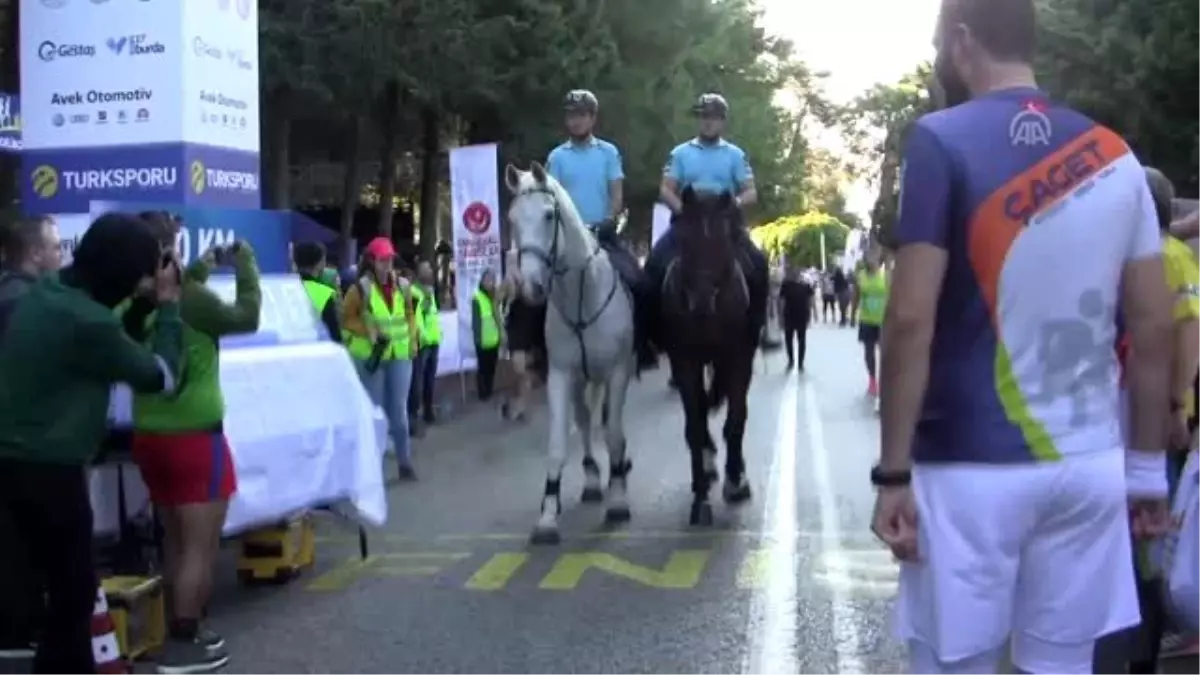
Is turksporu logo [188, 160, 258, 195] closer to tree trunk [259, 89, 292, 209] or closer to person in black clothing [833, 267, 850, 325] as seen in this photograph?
tree trunk [259, 89, 292, 209]

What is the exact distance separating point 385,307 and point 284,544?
536 centimetres

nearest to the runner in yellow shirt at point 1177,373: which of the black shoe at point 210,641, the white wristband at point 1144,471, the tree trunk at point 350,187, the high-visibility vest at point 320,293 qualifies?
the white wristband at point 1144,471

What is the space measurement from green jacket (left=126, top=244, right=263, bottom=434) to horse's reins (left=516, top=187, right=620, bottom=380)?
3.06 m

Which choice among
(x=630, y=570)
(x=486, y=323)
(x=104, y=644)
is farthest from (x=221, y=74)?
(x=486, y=323)

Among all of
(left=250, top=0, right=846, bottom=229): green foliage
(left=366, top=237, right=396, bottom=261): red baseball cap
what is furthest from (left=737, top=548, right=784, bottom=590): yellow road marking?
(left=250, top=0, right=846, bottom=229): green foliage

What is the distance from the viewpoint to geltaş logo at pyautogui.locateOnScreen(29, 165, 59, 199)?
12.0m

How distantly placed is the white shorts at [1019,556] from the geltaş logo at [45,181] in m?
9.34

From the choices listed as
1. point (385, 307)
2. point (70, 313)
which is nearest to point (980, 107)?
point (70, 313)

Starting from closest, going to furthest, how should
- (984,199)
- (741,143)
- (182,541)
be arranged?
(984,199) → (182,541) → (741,143)

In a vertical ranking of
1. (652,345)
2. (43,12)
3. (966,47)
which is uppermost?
(43,12)

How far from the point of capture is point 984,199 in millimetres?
3785

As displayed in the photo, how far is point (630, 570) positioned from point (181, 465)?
124 inches

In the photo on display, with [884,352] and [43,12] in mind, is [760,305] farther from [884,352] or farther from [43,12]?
[884,352]

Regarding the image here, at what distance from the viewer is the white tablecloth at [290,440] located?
28.1 ft
